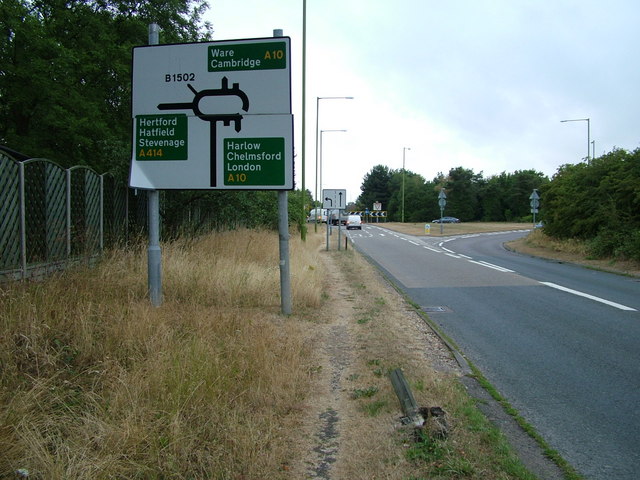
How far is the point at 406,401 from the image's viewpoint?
4371 mm

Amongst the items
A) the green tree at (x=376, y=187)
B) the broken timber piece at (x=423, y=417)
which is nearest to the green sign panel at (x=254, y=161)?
the broken timber piece at (x=423, y=417)

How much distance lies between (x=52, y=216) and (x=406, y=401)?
7.21m

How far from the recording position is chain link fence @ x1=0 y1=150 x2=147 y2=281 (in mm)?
7812

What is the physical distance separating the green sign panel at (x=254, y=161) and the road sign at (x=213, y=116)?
1 cm

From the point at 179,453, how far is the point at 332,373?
2438 mm

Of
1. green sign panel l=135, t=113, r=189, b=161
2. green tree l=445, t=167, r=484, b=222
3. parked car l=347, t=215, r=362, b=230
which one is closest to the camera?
green sign panel l=135, t=113, r=189, b=161

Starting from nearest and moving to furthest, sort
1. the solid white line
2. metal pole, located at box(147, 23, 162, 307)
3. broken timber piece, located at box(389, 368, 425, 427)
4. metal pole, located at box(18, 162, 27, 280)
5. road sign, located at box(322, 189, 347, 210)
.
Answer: broken timber piece, located at box(389, 368, 425, 427)
metal pole, located at box(147, 23, 162, 307)
metal pole, located at box(18, 162, 27, 280)
the solid white line
road sign, located at box(322, 189, 347, 210)

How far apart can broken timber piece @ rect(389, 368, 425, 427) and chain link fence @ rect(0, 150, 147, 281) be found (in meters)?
5.31

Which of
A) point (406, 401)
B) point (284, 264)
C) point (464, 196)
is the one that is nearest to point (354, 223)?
point (464, 196)

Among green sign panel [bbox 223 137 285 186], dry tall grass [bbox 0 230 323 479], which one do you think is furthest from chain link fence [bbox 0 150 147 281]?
green sign panel [bbox 223 137 285 186]

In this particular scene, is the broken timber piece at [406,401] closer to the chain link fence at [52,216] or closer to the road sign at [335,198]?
the chain link fence at [52,216]

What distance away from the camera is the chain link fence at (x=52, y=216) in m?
7.81

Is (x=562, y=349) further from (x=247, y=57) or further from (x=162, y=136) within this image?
(x=162, y=136)

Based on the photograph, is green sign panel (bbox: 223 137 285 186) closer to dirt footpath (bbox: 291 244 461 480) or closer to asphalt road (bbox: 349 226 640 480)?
dirt footpath (bbox: 291 244 461 480)
